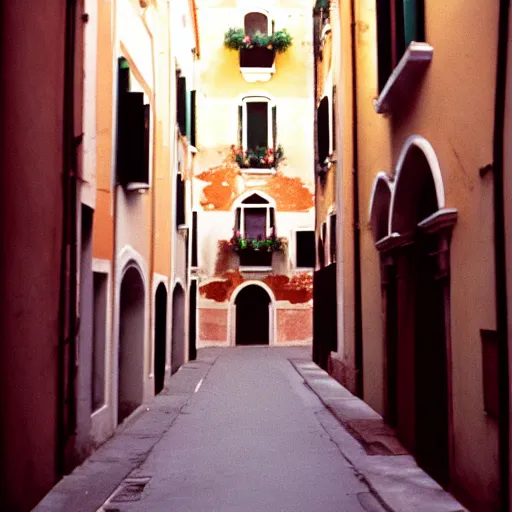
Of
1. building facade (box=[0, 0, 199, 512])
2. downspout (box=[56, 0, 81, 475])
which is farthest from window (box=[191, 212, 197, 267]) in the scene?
downspout (box=[56, 0, 81, 475])

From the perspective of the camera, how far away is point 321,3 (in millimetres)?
17656

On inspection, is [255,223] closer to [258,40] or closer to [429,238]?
[258,40]

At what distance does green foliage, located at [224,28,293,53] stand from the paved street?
1636 centimetres

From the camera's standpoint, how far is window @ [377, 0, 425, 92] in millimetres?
7867

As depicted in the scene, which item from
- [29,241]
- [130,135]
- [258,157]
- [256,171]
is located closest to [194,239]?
[256,171]

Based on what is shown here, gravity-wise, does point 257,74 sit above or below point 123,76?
above

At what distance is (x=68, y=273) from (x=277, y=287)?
19822 millimetres

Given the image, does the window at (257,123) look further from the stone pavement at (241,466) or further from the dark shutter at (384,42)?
the dark shutter at (384,42)

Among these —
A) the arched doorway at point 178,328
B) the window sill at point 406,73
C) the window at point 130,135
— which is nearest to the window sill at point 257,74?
the arched doorway at point 178,328

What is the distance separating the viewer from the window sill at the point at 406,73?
7.41 meters

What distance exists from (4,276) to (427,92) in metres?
4.30

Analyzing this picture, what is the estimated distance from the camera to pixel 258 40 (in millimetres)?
26891

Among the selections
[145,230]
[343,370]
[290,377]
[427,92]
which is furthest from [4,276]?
[290,377]

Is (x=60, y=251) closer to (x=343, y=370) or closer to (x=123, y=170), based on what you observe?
(x=123, y=170)
